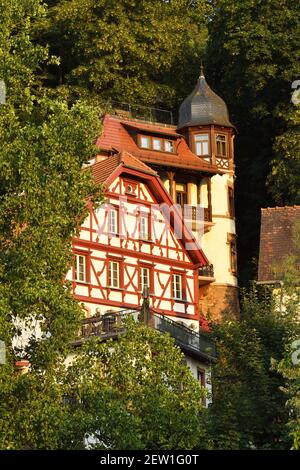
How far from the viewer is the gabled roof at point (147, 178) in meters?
49.6

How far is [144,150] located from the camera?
59281mm

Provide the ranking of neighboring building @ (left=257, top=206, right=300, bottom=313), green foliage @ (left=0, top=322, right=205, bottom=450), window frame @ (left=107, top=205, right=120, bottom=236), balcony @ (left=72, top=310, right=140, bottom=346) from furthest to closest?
neighboring building @ (left=257, top=206, right=300, bottom=313) → window frame @ (left=107, top=205, right=120, bottom=236) → balcony @ (left=72, top=310, right=140, bottom=346) → green foliage @ (left=0, top=322, right=205, bottom=450)

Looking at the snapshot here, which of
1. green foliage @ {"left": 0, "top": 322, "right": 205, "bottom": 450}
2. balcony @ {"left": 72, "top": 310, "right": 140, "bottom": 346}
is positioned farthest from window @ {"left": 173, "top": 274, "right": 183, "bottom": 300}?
green foliage @ {"left": 0, "top": 322, "right": 205, "bottom": 450}

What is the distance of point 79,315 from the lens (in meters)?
31.8

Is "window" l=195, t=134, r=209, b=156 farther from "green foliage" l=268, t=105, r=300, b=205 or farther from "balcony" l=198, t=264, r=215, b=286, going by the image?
"balcony" l=198, t=264, r=215, b=286

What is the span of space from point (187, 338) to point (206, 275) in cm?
1391

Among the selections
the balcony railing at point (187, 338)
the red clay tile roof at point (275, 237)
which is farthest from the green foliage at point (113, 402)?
the red clay tile roof at point (275, 237)

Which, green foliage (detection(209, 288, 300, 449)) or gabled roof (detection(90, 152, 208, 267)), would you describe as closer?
green foliage (detection(209, 288, 300, 449))

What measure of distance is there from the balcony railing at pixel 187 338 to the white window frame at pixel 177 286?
24.2 feet

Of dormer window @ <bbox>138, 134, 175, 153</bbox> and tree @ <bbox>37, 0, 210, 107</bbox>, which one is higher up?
tree @ <bbox>37, 0, 210, 107</bbox>

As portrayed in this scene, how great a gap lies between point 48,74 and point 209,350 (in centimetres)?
2711

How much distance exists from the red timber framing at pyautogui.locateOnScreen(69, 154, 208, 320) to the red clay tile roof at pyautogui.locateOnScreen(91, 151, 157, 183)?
0.03 metres

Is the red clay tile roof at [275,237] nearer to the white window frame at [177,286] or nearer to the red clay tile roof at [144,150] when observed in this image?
the white window frame at [177,286]

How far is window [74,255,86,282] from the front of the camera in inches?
1875
